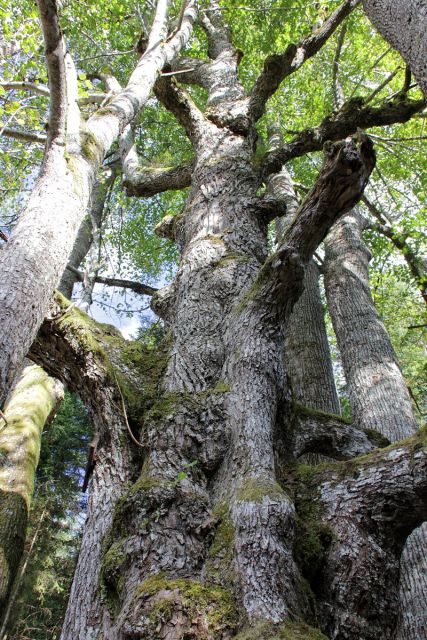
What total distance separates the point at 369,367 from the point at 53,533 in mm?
9868

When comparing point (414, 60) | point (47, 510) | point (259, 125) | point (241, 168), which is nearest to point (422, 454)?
point (414, 60)

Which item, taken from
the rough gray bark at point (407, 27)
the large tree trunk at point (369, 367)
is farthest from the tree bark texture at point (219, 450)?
the large tree trunk at point (369, 367)

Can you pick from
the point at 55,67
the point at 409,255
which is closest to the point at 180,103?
the point at 55,67

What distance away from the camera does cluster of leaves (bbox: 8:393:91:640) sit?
10.1 metres

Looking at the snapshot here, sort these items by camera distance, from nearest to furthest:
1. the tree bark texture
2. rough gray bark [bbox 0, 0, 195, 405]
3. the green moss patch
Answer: the green moss patch < the tree bark texture < rough gray bark [bbox 0, 0, 195, 405]

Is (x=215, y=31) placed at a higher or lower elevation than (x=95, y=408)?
higher

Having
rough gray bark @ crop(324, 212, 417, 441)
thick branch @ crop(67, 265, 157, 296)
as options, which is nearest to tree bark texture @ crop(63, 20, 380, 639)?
rough gray bark @ crop(324, 212, 417, 441)

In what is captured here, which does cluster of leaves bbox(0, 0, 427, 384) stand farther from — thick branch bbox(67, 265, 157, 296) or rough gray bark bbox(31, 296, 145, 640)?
rough gray bark bbox(31, 296, 145, 640)

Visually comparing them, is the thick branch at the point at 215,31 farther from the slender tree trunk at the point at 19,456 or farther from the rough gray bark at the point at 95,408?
the rough gray bark at the point at 95,408

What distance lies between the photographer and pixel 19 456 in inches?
208

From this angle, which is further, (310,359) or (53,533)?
(53,533)

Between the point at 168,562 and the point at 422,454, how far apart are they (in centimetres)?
110

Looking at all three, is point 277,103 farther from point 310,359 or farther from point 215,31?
point 310,359

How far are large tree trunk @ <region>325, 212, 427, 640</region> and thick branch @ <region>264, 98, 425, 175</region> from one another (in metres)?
2.22
